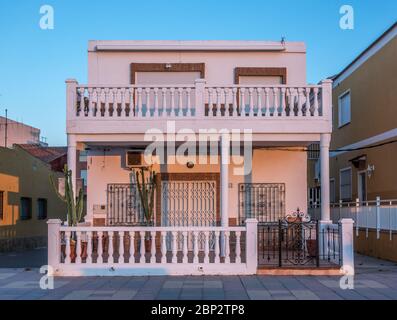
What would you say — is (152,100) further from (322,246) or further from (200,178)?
(322,246)

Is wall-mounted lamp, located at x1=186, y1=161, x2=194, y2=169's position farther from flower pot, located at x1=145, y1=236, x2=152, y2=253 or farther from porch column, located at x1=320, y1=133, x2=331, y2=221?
porch column, located at x1=320, y1=133, x2=331, y2=221

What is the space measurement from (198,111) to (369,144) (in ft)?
22.1

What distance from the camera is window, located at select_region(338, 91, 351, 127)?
66.2 feet

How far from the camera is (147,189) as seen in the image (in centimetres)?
1495

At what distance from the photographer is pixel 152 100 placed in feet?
49.8

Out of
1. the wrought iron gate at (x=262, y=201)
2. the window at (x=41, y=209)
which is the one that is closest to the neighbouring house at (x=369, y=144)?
the wrought iron gate at (x=262, y=201)

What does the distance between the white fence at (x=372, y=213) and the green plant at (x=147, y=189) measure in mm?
5792

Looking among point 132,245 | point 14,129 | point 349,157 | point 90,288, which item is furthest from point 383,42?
point 14,129

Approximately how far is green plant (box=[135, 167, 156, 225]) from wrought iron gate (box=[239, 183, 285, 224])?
2.42 metres

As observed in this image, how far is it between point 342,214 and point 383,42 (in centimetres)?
567

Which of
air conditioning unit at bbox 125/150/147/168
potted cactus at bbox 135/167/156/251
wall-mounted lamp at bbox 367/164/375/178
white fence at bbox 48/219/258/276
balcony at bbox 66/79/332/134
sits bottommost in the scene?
white fence at bbox 48/219/258/276

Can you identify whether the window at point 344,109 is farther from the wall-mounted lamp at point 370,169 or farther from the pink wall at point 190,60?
the pink wall at point 190,60

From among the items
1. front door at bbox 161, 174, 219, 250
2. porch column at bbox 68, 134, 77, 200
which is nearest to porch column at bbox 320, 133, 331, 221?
front door at bbox 161, 174, 219, 250

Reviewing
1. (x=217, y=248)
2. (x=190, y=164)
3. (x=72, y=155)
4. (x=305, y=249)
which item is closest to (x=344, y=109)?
(x=190, y=164)
